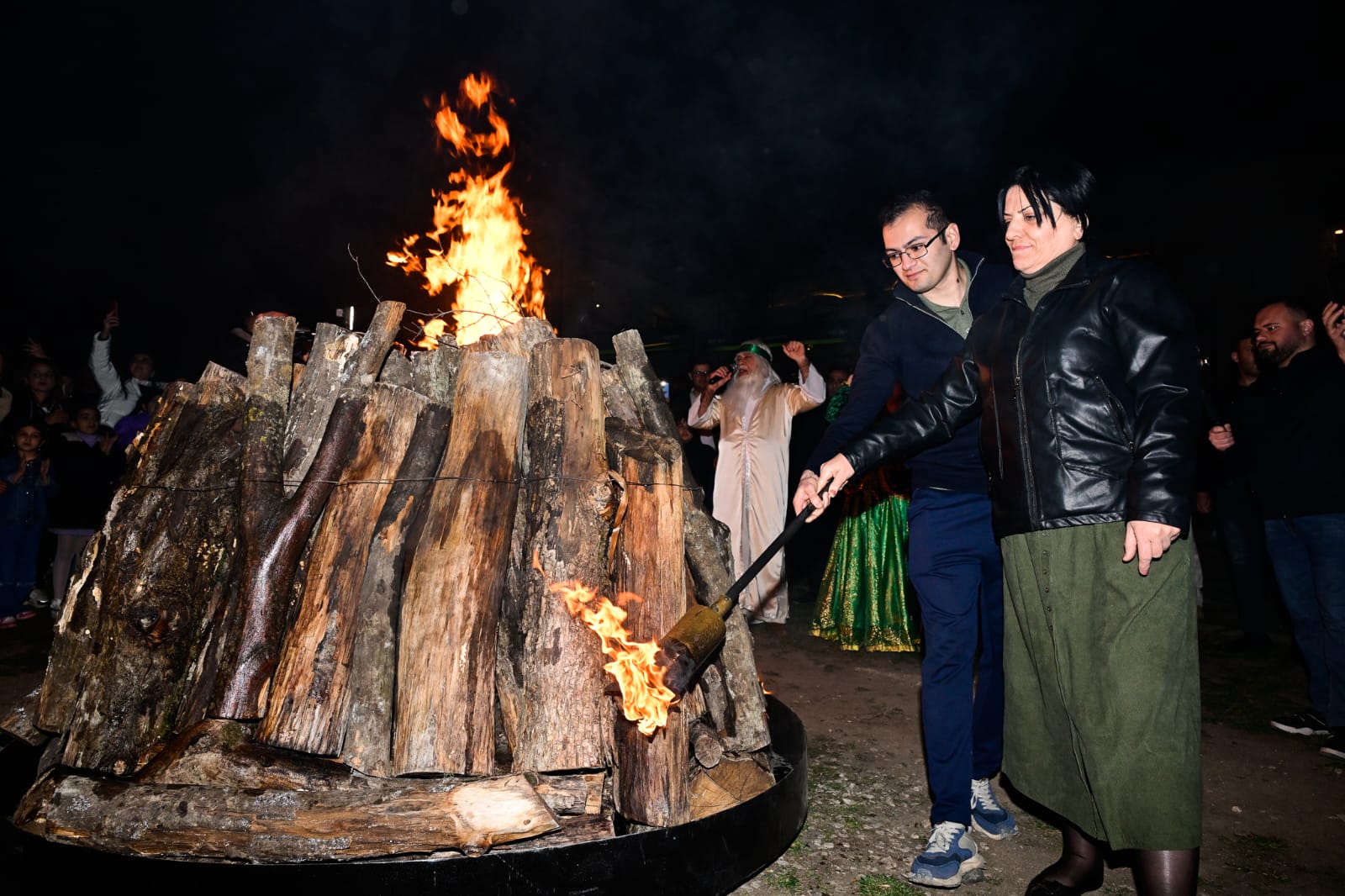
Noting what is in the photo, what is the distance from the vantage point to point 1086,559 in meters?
2.31


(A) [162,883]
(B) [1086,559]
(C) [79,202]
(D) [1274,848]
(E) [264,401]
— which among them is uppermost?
(C) [79,202]

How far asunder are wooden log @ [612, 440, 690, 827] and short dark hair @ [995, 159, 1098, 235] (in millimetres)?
1713

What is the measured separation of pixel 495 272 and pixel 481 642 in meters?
3.20

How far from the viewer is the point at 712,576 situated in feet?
11.3

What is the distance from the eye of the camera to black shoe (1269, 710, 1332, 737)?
424cm

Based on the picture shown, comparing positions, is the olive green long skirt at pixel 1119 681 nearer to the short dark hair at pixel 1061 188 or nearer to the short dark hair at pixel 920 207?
the short dark hair at pixel 1061 188

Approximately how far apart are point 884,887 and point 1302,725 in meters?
3.38

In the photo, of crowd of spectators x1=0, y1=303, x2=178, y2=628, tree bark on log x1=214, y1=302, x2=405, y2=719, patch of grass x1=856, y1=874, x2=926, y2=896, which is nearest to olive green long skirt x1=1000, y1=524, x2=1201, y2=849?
patch of grass x1=856, y1=874, x2=926, y2=896

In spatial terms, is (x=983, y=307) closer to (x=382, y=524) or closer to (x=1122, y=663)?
(x=1122, y=663)

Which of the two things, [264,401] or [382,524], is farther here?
[264,401]

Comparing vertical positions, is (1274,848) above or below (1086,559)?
below

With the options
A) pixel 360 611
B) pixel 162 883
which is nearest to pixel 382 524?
pixel 360 611

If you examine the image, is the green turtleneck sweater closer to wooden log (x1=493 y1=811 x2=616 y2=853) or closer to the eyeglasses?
the eyeglasses

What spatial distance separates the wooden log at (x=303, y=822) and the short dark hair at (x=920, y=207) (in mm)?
2755
